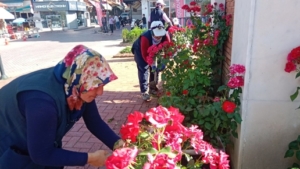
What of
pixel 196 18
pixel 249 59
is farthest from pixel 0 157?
pixel 196 18

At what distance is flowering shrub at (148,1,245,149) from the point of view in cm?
213

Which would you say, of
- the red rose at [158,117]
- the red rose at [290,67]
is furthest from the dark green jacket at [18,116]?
the red rose at [290,67]

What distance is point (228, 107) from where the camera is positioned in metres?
2.00

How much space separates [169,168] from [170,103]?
1729 millimetres

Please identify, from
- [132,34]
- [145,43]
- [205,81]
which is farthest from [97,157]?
[132,34]

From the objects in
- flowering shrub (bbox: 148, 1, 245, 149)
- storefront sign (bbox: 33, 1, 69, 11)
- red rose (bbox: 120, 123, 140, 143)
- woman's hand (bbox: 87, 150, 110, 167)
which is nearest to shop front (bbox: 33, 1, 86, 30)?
storefront sign (bbox: 33, 1, 69, 11)

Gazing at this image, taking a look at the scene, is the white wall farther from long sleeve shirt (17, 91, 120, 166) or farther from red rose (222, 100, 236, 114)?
long sleeve shirt (17, 91, 120, 166)

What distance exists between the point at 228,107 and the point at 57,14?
34908 millimetres

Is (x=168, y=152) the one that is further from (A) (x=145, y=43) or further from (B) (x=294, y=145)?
(A) (x=145, y=43)

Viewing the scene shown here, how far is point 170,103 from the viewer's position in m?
2.65

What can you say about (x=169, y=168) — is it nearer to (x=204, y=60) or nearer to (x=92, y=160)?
(x=92, y=160)

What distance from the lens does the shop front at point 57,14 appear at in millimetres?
32062

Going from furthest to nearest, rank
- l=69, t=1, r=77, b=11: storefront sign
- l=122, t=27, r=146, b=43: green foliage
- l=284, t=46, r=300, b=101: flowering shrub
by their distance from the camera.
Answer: l=69, t=1, r=77, b=11: storefront sign → l=122, t=27, r=146, b=43: green foliage → l=284, t=46, r=300, b=101: flowering shrub

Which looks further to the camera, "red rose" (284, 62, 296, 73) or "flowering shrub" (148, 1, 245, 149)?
"flowering shrub" (148, 1, 245, 149)
